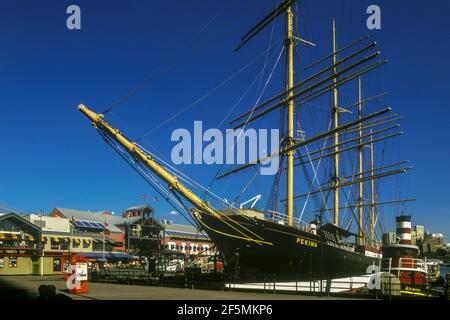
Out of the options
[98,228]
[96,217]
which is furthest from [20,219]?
[96,217]

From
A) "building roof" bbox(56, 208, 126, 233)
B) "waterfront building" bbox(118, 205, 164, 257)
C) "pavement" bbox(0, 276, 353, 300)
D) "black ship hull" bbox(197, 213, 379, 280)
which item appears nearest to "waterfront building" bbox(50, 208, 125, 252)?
"building roof" bbox(56, 208, 126, 233)

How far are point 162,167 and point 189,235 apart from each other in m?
70.6

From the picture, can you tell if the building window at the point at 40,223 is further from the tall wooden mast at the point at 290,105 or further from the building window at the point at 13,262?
the tall wooden mast at the point at 290,105

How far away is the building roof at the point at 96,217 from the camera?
242 feet

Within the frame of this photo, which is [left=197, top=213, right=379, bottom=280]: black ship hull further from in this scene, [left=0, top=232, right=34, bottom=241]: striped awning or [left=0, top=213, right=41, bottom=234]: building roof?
[left=0, top=213, right=41, bottom=234]: building roof

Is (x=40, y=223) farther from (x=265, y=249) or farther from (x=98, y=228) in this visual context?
(x=265, y=249)

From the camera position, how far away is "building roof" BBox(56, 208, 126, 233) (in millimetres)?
73881

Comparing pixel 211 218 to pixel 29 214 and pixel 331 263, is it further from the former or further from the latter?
pixel 29 214
